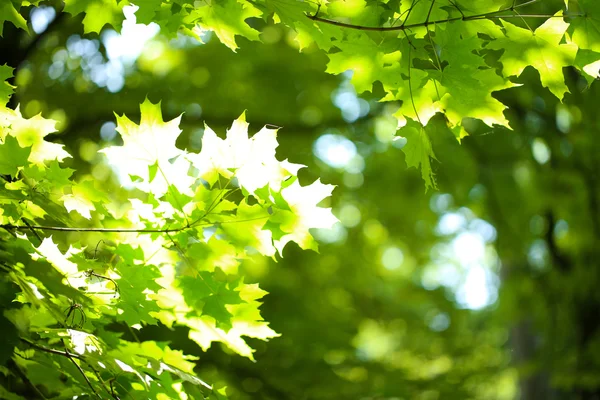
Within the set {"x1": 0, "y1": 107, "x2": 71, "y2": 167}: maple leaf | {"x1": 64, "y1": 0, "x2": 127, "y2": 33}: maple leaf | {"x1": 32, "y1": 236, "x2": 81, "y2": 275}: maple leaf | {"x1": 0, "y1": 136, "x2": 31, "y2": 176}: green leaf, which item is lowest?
{"x1": 32, "y1": 236, "x2": 81, "y2": 275}: maple leaf

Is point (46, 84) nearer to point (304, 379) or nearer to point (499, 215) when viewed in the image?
point (304, 379)

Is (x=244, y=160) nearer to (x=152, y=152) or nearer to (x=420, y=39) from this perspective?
(x=152, y=152)

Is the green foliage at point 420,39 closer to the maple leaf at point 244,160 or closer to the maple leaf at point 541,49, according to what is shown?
the maple leaf at point 541,49

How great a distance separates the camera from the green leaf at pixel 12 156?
5.15 ft

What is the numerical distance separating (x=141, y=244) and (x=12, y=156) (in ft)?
1.56

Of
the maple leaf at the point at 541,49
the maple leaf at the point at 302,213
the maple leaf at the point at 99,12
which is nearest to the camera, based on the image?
the maple leaf at the point at 302,213

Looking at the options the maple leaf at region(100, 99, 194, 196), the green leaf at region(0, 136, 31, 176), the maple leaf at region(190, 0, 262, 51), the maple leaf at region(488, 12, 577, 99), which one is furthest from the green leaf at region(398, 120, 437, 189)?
the green leaf at region(0, 136, 31, 176)

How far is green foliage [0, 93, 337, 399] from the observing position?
156 cm

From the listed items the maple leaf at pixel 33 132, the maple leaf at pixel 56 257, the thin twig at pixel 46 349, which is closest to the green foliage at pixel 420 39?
the maple leaf at pixel 33 132

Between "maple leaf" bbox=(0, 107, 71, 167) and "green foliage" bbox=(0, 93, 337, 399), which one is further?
"maple leaf" bbox=(0, 107, 71, 167)

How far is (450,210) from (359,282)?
1922 mm

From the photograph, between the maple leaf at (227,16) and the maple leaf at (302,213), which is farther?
the maple leaf at (227,16)

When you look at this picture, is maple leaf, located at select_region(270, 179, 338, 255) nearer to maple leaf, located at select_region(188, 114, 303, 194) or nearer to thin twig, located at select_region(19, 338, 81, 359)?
maple leaf, located at select_region(188, 114, 303, 194)

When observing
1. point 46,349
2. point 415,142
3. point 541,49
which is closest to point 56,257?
point 46,349
